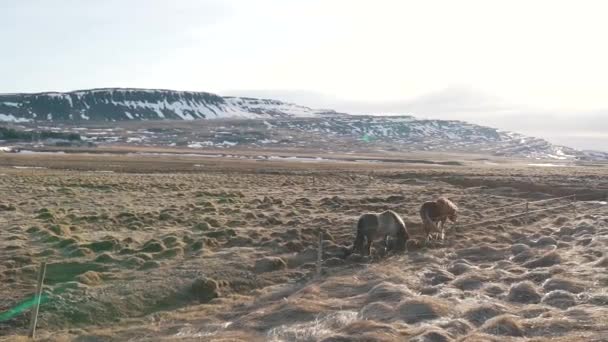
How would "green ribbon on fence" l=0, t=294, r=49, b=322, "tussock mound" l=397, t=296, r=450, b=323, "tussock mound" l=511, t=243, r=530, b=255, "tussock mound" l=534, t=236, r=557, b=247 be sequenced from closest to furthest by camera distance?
1. "tussock mound" l=397, t=296, r=450, b=323
2. "green ribbon on fence" l=0, t=294, r=49, b=322
3. "tussock mound" l=511, t=243, r=530, b=255
4. "tussock mound" l=534, t=236, r=557, b=247

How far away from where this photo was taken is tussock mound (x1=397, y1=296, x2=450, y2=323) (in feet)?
34.2

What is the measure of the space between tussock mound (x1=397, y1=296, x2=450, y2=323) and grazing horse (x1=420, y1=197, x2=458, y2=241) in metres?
8.35

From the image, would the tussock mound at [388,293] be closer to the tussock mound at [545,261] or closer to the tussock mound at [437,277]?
the tussock mound at [437,277]

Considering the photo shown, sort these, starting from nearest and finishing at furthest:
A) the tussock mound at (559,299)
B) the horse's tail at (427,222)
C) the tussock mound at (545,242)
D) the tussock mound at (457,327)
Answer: the tussock mound at (457,327) → the tussock mound at (559,299) → the tussock mound at (545,242) → the horse's tail at (427,222)

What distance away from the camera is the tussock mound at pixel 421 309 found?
34.2ft

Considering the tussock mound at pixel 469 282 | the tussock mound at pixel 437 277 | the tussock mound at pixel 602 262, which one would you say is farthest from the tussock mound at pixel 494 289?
the tussock mound at pixel 602 262

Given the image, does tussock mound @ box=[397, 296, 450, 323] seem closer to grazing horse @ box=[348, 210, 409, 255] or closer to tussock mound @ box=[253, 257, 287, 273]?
tussock mound @ box=[253, 257, 287, 273]

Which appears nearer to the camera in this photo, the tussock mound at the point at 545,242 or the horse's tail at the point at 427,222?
the tussock mound at the point at 545,242

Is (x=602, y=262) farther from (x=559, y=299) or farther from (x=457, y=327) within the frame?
(x=457, y=327)

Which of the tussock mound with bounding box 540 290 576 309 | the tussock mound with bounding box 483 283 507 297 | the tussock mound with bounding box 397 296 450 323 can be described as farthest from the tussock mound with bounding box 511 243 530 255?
the tussock mound with bounding box 397 296 450 323

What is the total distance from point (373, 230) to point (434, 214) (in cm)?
Answer: 396

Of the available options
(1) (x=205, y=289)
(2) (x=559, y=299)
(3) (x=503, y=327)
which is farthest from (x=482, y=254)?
(1) (x=205, y=289)

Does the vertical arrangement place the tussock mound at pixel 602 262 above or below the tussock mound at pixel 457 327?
above

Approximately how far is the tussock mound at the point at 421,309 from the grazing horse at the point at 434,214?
27.4 feet
